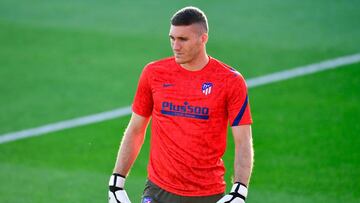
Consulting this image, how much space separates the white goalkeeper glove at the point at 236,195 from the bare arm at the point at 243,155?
0.19 ft

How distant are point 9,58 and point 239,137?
35.5ft

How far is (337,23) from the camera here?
19172mm

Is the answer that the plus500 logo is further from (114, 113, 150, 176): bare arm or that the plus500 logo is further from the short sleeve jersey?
(114, 113, 150, 176): bare arm

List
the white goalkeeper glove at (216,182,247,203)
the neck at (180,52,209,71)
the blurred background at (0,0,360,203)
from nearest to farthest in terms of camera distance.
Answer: the white goalkeeper glove at (216,182,247,203)
the neck at (180,52,209,71)
the blurred background at (0,0,360,203)

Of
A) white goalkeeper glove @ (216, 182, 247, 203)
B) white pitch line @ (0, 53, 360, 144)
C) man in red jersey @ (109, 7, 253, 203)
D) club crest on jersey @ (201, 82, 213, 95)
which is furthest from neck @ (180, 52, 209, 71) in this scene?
white pitch line @ (0, 53, 360, 144)

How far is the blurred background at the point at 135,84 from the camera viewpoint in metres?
12.7

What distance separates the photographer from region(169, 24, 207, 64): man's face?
766cm

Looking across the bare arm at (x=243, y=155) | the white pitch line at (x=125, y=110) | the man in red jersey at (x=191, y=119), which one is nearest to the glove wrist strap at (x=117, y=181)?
the man in red jersey at (x=191, y=119)

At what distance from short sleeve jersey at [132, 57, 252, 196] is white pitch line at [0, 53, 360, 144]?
22.5ft

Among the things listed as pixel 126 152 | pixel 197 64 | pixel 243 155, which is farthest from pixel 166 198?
pixel 197 64

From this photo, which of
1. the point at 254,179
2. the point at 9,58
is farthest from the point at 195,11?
the point at 9,58

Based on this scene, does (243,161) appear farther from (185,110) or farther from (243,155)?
(185,110)

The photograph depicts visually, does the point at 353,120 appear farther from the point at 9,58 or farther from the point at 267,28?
the point at 9,58

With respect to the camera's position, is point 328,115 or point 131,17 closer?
point 328,115
